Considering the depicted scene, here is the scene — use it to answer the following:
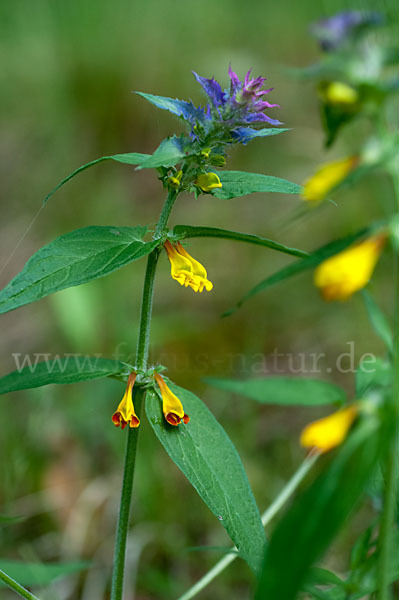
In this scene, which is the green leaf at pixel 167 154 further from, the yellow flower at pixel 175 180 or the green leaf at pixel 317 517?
the green leaf at pixel 317 517

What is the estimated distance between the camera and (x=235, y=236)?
75 cm

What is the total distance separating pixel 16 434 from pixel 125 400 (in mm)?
1167

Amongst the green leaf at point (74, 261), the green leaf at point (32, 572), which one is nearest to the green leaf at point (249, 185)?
the green leaf at point (74, 261)

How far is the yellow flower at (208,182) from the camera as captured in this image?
0.79 meters

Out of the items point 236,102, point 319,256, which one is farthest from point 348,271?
point 236,102

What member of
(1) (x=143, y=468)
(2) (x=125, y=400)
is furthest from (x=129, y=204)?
(2) (x=125, y=400)

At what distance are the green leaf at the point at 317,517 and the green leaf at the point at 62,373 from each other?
1.30 feet

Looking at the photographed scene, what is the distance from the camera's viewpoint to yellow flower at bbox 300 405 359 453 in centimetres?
49

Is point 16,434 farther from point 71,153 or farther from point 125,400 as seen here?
point 71,153

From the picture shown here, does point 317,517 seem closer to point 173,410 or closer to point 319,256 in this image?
point 319,256

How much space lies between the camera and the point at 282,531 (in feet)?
1.53

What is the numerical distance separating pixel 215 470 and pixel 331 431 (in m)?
0.32

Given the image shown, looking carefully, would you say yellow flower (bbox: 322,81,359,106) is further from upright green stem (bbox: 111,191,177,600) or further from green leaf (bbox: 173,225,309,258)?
upright green stem (bbox: 111,191,177,600)

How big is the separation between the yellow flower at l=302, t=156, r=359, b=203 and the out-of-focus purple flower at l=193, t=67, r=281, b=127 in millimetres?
289
